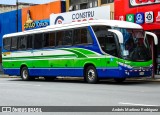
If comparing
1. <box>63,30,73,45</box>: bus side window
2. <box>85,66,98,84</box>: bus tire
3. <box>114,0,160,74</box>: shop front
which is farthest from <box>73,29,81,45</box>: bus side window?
<box>114,0,160,74</box>: shop front

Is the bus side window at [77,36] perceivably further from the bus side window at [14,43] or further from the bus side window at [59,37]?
the bus side window at [14,43]

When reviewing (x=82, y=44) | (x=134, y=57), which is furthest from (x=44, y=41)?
(x=134, y=57)

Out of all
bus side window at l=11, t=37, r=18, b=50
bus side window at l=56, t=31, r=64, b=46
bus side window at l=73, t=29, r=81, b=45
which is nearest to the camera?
bus side window at l=73, t=29, r=81, b=45

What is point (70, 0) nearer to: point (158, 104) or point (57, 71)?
point (57, 71)

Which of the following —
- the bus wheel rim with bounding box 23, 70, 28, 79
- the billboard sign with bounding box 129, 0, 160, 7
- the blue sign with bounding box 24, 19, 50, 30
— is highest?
the billboard sign with bounding box 129, 0, 160, 7

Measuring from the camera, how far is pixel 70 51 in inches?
909

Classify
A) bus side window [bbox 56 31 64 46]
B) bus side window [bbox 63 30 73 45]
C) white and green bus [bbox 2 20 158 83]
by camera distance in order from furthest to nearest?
bus side window [bbox 56 31 64 46] < bus side window [bbox 63 30 73 45] < white and green bus [bbox 2 20 158 83]

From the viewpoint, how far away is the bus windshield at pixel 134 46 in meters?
20.3

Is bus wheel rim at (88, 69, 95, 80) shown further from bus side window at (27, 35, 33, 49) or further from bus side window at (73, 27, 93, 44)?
bus side window at (27, 35, 33, 49)

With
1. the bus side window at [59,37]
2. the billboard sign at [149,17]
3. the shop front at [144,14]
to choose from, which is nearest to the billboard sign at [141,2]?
the shop front at [144,14]

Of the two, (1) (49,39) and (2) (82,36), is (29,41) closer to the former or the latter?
(1) (49,39)

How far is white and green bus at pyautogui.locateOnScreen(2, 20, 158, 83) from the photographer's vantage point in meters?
20.3

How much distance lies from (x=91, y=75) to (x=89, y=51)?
1294 mm

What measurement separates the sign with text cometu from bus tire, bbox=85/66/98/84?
6072mm
